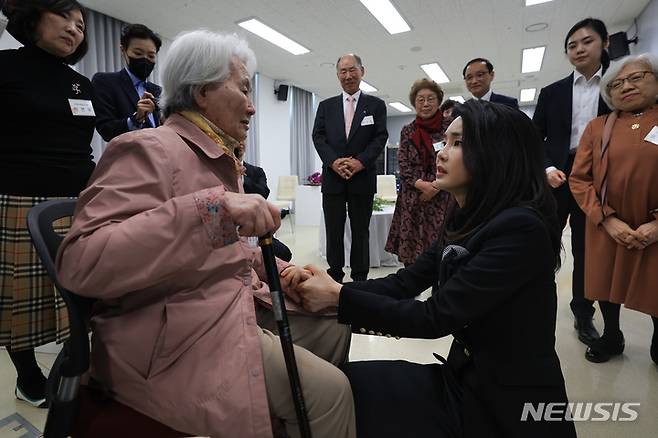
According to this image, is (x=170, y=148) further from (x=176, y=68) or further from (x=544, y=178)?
(x=544, y=178)

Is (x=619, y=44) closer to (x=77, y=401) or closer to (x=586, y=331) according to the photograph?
(x=586, y=331)

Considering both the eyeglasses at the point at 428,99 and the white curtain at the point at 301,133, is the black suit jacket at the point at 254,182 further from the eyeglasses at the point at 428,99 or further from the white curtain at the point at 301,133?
the white curtain at the point at 301,133

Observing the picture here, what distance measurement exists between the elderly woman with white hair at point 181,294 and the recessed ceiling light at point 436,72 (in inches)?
302

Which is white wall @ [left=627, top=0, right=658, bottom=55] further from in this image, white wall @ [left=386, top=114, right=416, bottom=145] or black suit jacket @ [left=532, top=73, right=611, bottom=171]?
white wall @ [left=386, top=114, right=416, bottom=145]

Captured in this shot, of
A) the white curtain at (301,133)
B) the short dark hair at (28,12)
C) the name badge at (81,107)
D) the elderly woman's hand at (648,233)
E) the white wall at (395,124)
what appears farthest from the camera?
the white wall at (395,124)

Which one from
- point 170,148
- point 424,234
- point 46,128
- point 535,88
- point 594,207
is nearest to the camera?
point 170,148

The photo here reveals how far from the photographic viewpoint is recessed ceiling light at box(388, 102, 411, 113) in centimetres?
1182

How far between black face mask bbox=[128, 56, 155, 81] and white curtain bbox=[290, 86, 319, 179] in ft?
23.4

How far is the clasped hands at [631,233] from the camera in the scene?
1711 mm

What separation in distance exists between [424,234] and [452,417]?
1961 millimetres

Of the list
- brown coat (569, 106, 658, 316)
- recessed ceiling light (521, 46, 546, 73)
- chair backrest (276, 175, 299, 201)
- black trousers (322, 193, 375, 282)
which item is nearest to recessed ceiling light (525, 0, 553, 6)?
recessed ceiling light (521, 46, 546, 73)

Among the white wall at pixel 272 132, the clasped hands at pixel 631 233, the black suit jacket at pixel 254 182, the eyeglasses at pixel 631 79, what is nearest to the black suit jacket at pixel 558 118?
the eyeglasses at pixel 631 79

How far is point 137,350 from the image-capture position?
745mm

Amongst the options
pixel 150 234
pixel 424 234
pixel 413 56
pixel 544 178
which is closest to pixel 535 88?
pixel 413 56
